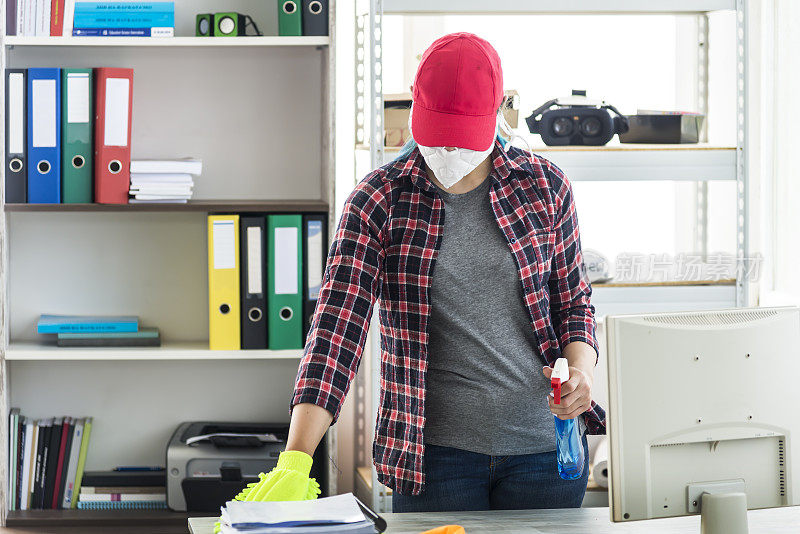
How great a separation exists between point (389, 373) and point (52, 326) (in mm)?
1459

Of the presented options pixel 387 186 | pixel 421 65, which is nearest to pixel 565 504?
pixel 387 186

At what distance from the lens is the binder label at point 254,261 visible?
2578 mm

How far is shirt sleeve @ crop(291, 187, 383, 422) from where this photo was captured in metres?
1.42

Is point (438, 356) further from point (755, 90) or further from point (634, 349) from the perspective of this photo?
point (755, 90)

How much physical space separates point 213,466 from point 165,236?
73 centimetres

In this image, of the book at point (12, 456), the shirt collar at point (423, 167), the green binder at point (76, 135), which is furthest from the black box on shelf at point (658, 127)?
the book at point (12, 456)

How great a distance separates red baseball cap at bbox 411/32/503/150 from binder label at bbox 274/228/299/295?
111cm

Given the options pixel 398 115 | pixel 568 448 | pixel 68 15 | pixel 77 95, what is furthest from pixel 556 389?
pixel 68 15

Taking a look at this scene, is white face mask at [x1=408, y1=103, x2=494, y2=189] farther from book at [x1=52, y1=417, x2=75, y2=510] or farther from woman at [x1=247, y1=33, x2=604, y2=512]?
book at [x1=52, y1=417, x2=75, y2=510]

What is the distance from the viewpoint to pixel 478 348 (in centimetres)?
154

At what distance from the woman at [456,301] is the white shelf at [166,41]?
108cm

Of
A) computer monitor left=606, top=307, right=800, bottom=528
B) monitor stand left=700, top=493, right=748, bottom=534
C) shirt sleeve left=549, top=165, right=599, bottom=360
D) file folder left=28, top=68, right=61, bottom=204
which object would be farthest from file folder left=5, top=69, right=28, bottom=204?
monitor stand left=700, top=493, right=748, bottom=534

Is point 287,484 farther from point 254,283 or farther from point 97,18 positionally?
point 97,18

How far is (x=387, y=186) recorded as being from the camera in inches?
61.2
